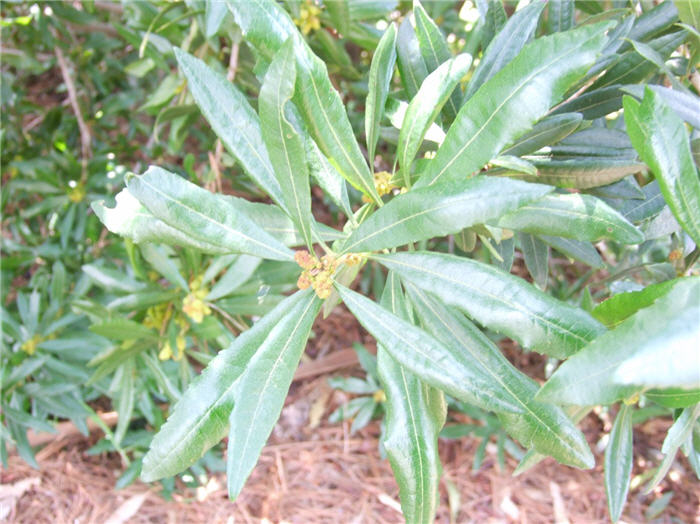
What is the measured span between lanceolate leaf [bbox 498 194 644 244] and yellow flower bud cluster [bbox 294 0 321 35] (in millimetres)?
770

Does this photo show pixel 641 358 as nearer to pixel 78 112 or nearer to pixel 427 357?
pixel 427 357

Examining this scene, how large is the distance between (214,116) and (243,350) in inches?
11.6

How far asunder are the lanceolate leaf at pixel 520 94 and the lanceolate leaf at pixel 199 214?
0.25m

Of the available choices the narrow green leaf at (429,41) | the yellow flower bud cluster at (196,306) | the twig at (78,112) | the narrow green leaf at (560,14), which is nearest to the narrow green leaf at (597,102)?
the narrow green leaf at (560,14)

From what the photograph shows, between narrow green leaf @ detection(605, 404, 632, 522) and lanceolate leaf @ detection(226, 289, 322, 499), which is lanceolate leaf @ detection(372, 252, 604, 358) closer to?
lanceolate leaf @ detection(226, 289, 322, 499)

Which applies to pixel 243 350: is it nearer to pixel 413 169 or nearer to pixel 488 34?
pixel 413 169

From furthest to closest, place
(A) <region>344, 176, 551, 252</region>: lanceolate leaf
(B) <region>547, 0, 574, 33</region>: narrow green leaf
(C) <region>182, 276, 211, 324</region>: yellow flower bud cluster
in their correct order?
(C) <region>182, 276, 211, 324</region>: yellow flower bud cluster → (B) <region>547, 0, 574, 33</region>: narrow green leaf → (A) <region>344, 176, 551, 252</region>: lanceolate leaf

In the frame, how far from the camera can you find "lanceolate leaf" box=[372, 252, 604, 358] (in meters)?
0.59

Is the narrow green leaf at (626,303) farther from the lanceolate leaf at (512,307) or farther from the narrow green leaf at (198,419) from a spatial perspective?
the narrow green leaf at (198,419)

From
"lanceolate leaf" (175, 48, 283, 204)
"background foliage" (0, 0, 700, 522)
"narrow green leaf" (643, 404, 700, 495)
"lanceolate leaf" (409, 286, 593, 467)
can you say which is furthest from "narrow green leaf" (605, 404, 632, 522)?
"lanceolate leaf" (175, 48, 283, 204)

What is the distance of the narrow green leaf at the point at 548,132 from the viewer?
743 millimetres

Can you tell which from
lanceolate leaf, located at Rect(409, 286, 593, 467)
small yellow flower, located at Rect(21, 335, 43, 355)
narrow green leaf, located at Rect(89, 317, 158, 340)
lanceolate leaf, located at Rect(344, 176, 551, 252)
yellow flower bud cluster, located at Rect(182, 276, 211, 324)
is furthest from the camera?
small yellow flower, located at Rect(21, 335, 43, 355)

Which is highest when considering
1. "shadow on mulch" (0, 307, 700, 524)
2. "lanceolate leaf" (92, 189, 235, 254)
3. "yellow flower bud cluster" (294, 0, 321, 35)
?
"yellow flower bud cluster" (294, 0, 321, 35)

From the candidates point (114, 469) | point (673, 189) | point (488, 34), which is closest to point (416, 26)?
point (488, 34)
